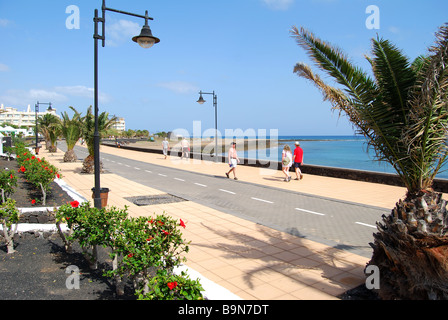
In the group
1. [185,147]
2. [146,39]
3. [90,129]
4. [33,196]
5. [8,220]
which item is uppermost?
[146,39]

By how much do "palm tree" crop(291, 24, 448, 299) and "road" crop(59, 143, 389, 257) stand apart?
2.13 m

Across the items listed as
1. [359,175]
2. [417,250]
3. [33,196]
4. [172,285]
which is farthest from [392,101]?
[359,175]

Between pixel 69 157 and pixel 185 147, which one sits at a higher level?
pixel 185 147

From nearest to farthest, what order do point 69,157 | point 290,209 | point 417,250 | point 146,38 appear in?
point 417,250 → point 146,38 → point 290,209 → point 69,157

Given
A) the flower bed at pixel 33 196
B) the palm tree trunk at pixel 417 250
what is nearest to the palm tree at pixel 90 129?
the flower bed at pixel 33 196

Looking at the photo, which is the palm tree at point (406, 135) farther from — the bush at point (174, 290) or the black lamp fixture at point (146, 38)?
the black lamp fixture at point (146, 38)

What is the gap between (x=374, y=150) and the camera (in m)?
4.55

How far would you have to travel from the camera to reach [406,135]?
153 inches

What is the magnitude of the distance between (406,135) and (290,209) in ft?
18.9

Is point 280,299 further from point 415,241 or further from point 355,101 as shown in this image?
point 355,101

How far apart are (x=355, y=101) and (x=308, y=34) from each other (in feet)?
3.93

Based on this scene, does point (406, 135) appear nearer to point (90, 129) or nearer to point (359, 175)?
point (359, 175)

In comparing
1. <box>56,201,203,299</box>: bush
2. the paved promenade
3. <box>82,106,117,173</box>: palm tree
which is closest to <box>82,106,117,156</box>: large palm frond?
<box>82,106,117,173</box>: palm tree

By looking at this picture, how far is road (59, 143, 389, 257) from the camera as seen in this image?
6.89m
